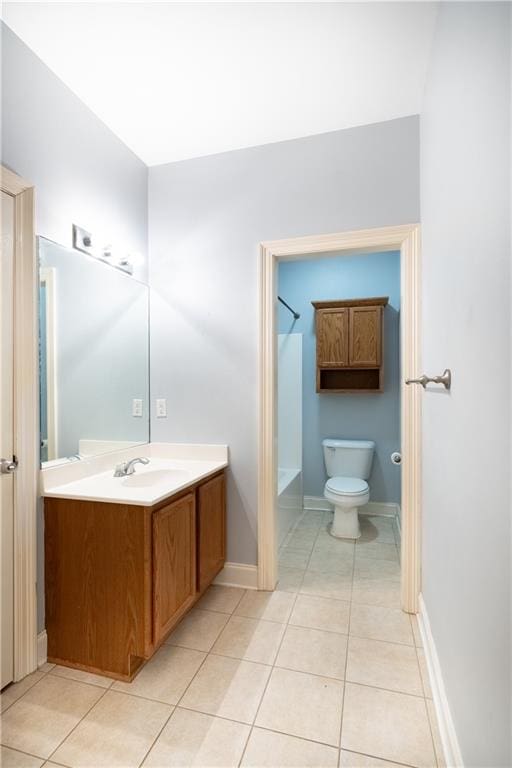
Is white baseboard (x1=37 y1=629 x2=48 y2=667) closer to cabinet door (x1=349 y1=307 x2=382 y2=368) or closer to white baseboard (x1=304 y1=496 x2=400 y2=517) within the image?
white baseboard (x1=304 y1=496 x2=400 y2=517)

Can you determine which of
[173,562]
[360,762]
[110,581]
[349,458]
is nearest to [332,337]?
[349,458]

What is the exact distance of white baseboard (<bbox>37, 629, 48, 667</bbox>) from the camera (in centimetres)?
168

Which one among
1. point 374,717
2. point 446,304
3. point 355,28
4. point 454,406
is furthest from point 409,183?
point 374,717

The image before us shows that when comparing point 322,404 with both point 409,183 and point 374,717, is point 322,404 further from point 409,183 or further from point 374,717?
point 374,717

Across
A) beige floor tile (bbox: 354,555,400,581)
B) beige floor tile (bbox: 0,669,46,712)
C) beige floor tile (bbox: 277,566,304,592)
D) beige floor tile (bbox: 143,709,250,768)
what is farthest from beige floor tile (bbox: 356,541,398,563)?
beige floor tile (bbox: 0,669,46,712)

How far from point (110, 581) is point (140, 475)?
24.2 inches

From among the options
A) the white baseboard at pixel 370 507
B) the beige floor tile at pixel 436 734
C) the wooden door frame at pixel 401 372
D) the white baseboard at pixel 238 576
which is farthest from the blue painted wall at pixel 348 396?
the beige floor tile at pixel 436 734

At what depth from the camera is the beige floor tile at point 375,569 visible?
2449 mm

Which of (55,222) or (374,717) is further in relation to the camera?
(55,222)

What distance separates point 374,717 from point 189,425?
64.9 inches

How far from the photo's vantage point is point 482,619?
0.92m

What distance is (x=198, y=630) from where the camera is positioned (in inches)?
75.8

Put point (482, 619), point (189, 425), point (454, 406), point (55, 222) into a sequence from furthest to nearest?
1. point (189, 425)
2. point (55, 222)
3. point (454, 406)
4. point (482, 619)

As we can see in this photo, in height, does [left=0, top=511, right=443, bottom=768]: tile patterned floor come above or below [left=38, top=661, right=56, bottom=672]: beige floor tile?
above
